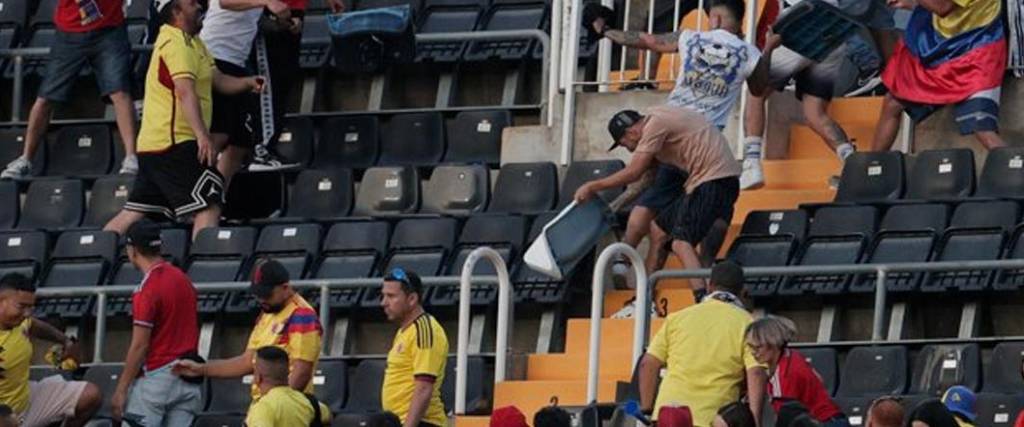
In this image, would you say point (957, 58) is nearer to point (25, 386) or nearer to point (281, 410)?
point (281, 410)

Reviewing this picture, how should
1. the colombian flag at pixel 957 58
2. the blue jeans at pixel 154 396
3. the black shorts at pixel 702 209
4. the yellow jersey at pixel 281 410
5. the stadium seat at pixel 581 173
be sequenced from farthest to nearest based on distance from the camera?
the stadium seat at pixel 581 173, the colombian flag at pixel 957 58, the black shorts at pixel 702 209, the blue jeans at pixel 154 396, the yellow jersey at pixel 281 410

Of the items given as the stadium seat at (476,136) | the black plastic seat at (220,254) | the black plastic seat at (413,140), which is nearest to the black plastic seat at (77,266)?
the black plastic seat at (220,254)

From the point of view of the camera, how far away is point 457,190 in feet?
67.7

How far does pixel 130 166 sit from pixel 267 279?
168 inches

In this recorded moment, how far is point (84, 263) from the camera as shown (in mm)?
20672

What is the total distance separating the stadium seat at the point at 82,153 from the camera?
22219 mm

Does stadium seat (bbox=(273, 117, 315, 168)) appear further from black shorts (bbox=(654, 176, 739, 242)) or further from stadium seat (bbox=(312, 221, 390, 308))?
black shorts (bbox=(654, 176, 739, 242))

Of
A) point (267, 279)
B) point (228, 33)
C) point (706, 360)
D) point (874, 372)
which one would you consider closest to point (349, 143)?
point (228, 33)

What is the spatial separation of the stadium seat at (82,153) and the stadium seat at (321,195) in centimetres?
153

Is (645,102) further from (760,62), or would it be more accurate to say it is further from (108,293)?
(108,293)

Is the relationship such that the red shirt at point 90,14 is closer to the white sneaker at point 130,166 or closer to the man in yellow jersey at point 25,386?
the white sneaker at point 130,166

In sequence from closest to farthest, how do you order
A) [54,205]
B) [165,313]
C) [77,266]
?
[165,313], [77,266], [54,205]

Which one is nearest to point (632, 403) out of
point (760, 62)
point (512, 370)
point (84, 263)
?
point (512, 370)

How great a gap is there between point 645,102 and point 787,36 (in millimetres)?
1063
